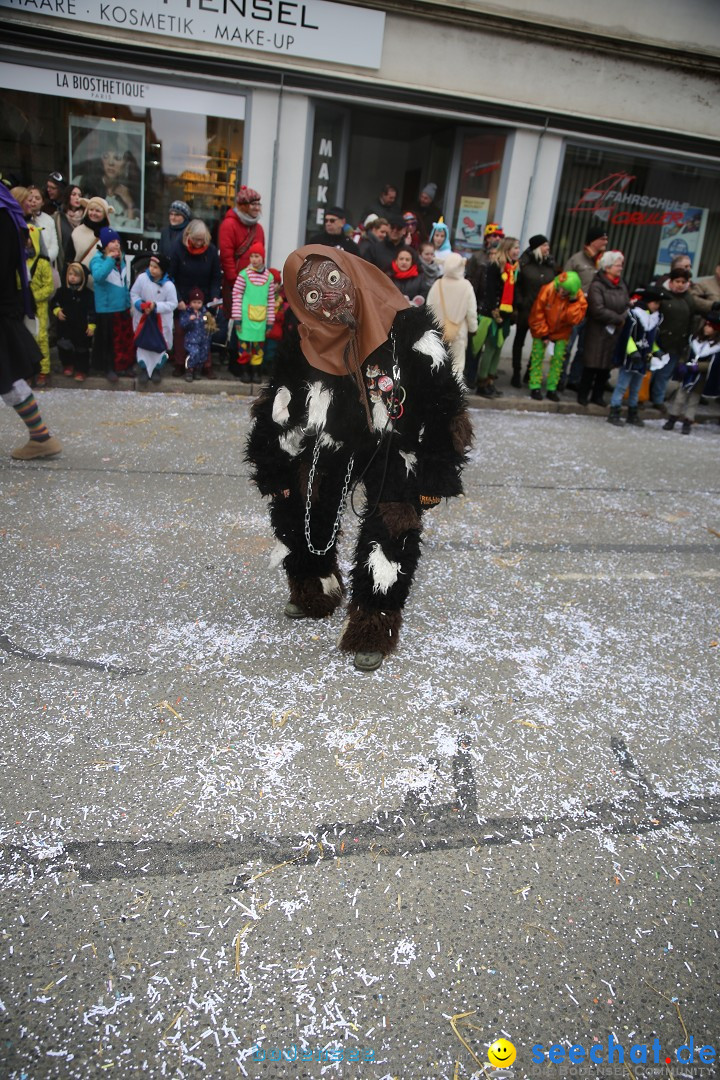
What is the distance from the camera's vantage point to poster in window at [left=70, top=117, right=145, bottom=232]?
354 inches

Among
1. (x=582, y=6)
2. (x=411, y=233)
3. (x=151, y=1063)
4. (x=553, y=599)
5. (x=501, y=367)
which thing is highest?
(x=582, y=6)

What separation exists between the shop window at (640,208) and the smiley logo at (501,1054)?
1130 cm

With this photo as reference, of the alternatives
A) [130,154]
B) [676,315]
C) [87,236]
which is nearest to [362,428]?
[87,236]

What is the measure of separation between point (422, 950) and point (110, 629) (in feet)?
6.77

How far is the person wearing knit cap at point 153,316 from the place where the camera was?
7227 millimetres

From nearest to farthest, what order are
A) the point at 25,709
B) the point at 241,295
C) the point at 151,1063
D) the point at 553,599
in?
the point at 151,1063 → the point at 25,709 → the point at 553,599 → the point at 241,295

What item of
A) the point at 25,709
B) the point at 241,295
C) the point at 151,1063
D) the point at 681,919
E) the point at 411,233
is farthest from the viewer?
the point at 411,233

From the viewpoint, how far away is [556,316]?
27.3 feet

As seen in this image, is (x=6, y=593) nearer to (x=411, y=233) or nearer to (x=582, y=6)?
(x=411, y=233)

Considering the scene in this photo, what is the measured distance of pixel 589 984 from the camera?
1.96m

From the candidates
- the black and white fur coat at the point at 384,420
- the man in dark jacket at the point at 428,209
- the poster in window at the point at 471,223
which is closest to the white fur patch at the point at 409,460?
the black and white fur coat at the point at 384,420

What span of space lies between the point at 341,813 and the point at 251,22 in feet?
31.6

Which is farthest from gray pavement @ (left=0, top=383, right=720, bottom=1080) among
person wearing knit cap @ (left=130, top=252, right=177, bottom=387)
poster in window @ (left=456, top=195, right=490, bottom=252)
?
poster in window @ (left=456, top=195, right=490, bottom=252)

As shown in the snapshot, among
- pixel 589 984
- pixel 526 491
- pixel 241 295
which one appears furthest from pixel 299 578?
pixel 241 295
